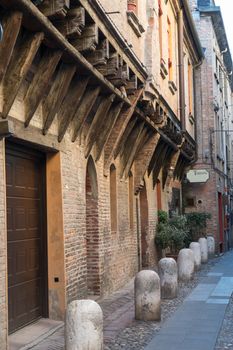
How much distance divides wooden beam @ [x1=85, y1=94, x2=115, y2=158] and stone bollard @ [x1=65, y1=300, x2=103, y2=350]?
4.88 m

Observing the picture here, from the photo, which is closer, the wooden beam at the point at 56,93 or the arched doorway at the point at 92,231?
the wooden beam at the point at 56,93

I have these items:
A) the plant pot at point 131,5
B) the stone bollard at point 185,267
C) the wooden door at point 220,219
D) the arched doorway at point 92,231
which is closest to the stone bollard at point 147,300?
the arched doorway at point 92,231

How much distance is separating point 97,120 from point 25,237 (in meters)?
3.17

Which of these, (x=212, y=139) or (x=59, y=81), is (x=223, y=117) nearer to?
(x=212, y=139)

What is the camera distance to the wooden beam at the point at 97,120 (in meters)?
A: 10.6

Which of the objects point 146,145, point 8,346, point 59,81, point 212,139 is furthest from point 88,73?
point 212,139

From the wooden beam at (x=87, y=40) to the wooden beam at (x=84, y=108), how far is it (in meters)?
1.37

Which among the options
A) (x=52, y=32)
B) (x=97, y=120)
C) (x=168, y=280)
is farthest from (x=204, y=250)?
(x=52, y=32)

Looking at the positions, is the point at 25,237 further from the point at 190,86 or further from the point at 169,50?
the point at 190,86

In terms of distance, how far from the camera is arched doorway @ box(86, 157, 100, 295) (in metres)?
11.1

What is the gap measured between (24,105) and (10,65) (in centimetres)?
88

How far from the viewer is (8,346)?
22.4 feet

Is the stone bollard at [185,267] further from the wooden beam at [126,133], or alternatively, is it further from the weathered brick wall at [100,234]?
the wooden beam at [126,133]

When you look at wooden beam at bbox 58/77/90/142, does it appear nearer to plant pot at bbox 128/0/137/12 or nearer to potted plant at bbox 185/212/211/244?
plant pot at bbox 128/0/137/12
